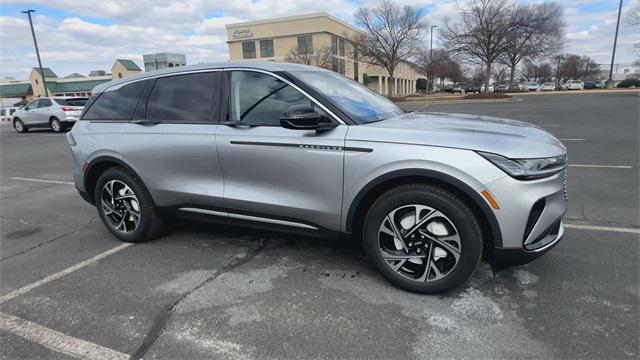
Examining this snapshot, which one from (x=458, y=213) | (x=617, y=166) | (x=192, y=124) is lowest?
(x=617, y=166)

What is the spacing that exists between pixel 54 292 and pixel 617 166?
8237 mm

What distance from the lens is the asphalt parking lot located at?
97.0 inches

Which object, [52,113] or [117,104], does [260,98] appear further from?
[52,113]

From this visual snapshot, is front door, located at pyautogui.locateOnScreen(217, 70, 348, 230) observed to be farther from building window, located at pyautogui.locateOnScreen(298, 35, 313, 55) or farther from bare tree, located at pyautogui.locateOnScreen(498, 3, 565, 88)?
building window, located at pyautogui.locateOnScreen(298, 35, 313, 55)

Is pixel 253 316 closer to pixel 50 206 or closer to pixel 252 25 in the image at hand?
pixel 50 206

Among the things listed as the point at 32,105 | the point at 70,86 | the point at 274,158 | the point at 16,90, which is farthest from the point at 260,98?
the point at 16,90

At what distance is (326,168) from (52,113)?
63.3 ft

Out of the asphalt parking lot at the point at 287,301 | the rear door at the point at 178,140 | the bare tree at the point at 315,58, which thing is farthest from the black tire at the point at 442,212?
the bare tree at the point at 315,58

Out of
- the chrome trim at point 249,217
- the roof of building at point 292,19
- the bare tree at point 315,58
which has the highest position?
the roof of building at point 292,19

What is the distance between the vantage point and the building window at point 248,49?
2781 inches

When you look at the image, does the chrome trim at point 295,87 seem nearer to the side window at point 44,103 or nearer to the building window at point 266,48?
the side window at point 44,103

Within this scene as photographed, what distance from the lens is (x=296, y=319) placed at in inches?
108

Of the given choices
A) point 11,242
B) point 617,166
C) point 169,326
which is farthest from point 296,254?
point 617,166

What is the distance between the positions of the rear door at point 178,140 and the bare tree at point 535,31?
38764 millimetres
